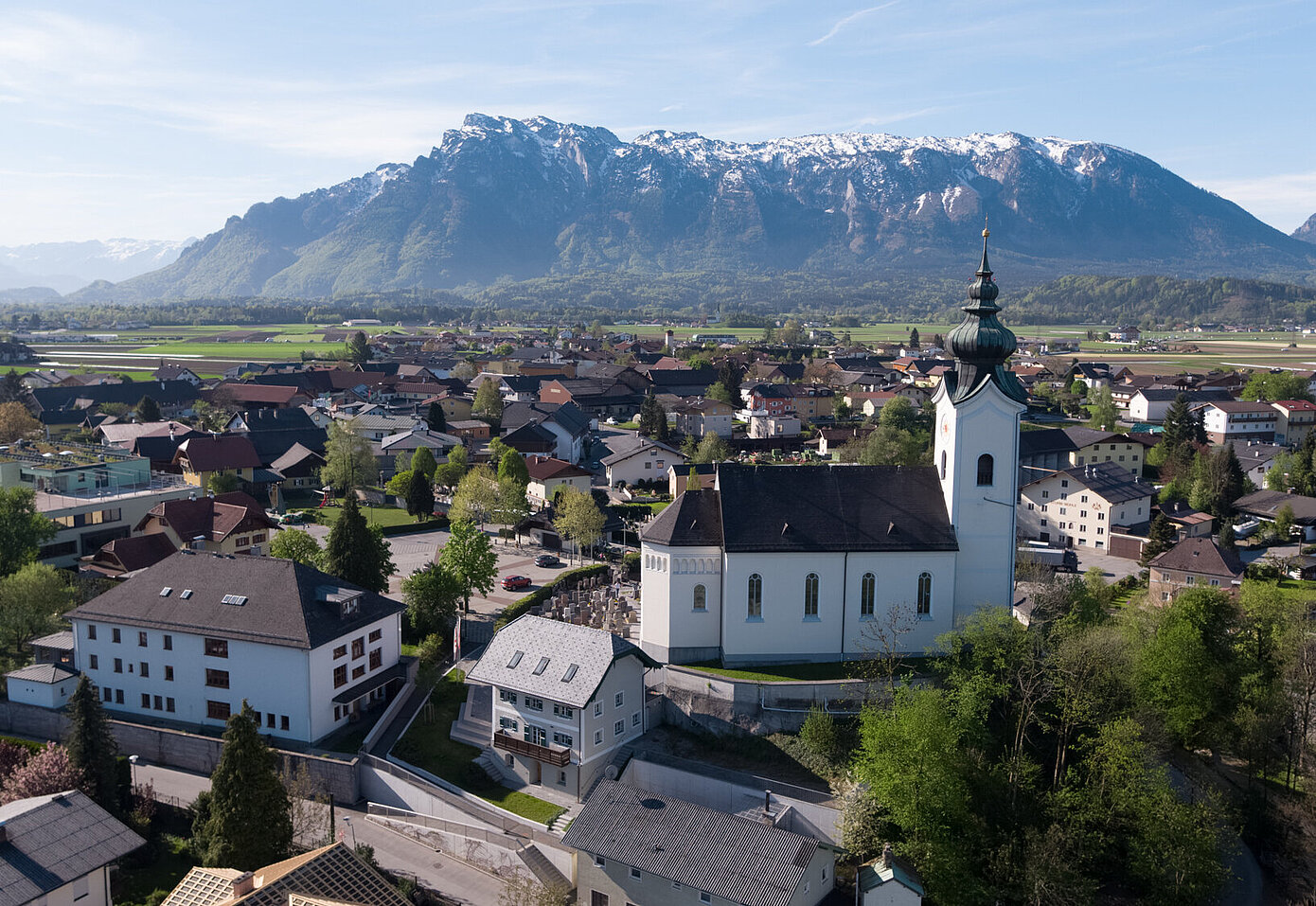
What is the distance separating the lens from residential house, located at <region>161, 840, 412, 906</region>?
2292cm

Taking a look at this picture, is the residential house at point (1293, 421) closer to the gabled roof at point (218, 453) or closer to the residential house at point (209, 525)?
the gabled roof at point (218, 453)

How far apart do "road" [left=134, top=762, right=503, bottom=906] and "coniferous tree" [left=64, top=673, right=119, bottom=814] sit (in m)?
2.74

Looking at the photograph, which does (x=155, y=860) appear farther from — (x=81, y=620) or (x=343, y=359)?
(x=343, y=359)

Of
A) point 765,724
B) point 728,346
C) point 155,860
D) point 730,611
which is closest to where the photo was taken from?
point 155,860

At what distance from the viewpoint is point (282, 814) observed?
1150 inches

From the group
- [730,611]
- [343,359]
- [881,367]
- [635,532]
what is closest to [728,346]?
[881,367]

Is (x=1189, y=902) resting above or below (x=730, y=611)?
below

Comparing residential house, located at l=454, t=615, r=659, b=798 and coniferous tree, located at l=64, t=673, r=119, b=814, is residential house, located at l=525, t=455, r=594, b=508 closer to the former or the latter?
residential house, located at l=454, t=615, r=659, b=798

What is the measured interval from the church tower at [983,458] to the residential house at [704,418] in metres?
69.6

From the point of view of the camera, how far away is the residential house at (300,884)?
75.2ft

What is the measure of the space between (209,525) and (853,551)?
3486 centimetres

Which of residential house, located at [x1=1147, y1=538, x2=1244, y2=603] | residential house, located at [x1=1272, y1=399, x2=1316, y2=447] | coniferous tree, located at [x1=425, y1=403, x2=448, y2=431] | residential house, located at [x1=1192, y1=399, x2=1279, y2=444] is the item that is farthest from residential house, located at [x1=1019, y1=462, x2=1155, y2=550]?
coniferous tree, located at [x1=425, y1=403, x2=448, y2=431]

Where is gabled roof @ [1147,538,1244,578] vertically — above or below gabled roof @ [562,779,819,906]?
above

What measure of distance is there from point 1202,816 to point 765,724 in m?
13.3
